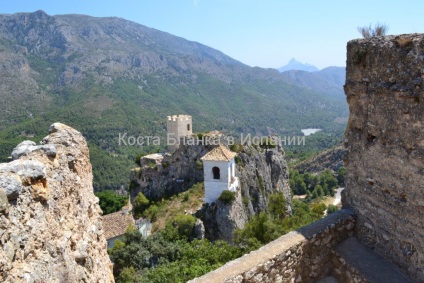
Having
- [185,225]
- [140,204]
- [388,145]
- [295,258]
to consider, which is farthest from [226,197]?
[388,145]

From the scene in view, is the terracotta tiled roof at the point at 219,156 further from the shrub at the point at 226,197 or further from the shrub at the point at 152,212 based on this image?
the shrub at the point at 152,212

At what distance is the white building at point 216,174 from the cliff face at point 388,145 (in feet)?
60.2

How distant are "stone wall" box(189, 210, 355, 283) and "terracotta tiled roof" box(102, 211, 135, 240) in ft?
70.7

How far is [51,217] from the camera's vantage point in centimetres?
346

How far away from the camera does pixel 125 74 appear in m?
179

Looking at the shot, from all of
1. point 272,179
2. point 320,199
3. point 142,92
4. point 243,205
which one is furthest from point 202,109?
point 243,205

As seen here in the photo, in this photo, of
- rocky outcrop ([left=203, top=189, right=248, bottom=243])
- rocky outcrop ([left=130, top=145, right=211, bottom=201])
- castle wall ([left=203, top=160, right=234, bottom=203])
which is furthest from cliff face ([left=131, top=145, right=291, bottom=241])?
castle wall ([left=203, top=160, right=234, bottom=203])

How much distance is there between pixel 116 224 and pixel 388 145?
24.4 m

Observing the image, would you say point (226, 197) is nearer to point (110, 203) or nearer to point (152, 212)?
point (152, 212)

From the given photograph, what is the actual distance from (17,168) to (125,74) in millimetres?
184673

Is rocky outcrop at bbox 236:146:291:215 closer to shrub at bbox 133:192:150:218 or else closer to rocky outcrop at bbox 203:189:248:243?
rocky outcrop at bbox 203:189:248:243

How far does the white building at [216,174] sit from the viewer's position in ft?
79.8

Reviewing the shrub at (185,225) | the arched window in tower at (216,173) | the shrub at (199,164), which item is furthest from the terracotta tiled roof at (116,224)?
the arched window in tower at (216,173)

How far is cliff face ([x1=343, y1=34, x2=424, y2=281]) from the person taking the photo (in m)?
4.69
